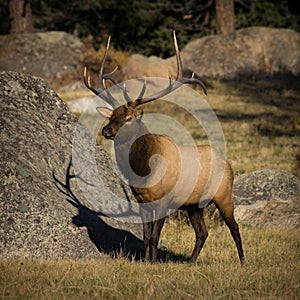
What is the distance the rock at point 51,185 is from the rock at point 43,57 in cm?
1940

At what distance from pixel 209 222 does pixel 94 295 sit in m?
6.26

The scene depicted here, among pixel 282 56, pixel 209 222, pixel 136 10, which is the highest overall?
pixel 136 10

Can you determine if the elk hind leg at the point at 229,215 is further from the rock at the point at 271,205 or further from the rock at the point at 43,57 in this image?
the rock at the point at 43,57

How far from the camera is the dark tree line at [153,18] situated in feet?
122

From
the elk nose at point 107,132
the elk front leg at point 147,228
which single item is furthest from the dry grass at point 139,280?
the elk nose at point 107,132

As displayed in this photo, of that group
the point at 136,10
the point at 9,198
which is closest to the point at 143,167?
the point at 9,198

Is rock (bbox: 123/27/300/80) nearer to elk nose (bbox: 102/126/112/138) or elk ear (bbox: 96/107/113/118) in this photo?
elk ear (bbox: 96/107/113/118)

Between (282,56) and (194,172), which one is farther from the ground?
(282,56)

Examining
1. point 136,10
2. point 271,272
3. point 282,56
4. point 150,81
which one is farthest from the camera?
point 136,10

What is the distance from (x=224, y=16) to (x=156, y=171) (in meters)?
25.3

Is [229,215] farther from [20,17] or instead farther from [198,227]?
[20,17]

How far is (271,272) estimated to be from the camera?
790 cm

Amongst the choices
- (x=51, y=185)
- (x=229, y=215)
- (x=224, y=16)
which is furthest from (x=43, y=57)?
(x=229, y=215)

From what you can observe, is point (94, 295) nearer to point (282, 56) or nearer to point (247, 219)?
point (247, 219)
